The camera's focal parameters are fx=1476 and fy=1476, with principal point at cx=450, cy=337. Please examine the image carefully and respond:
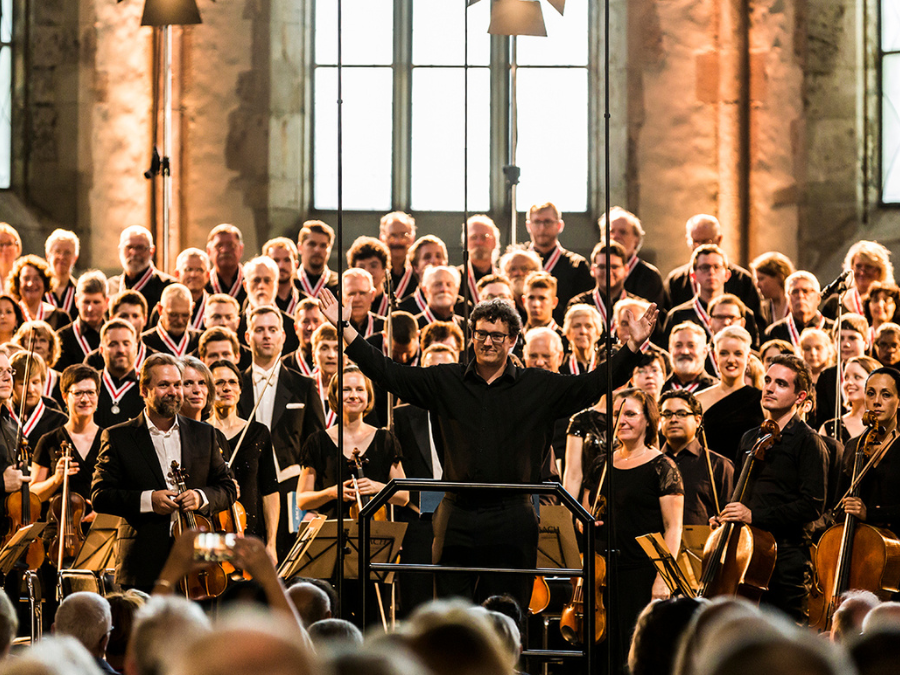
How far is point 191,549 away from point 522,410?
8.91 feet

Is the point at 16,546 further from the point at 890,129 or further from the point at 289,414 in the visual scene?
the point at 890,129

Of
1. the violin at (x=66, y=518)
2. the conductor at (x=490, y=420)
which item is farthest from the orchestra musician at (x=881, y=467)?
the violin at (x=66, y=518)

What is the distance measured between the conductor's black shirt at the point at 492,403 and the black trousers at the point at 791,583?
4.79ft

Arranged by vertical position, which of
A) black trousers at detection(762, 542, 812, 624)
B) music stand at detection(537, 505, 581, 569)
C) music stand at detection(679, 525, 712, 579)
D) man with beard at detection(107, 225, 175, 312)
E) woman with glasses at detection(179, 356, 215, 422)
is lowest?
black trousers at detection(762, 542, 812, 624)

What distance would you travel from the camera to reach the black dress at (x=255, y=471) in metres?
7.37

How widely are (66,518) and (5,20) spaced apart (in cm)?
840

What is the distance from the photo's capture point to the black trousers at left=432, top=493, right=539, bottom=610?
512 centimetres

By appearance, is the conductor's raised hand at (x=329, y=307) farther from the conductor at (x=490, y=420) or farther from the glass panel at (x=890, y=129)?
the glass panel at (x=890, y=129)

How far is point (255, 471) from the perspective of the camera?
7445 millimetres

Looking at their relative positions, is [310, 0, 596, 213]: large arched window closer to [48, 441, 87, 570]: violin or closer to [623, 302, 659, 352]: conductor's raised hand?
[48, 441, 87, 570]: violin

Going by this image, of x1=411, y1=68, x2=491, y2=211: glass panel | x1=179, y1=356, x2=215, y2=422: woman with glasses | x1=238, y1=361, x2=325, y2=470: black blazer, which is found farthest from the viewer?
x1=411, y1=68, x2=491, y2=211: glass panel

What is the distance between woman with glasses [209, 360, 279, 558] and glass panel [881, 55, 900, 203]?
8.06 meters

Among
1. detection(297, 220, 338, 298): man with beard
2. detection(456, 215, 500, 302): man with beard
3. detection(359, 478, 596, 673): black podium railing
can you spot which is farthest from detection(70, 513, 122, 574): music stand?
detection(456, 215, 500, 302): man with beard

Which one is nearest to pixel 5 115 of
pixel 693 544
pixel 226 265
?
pixel 226 265
